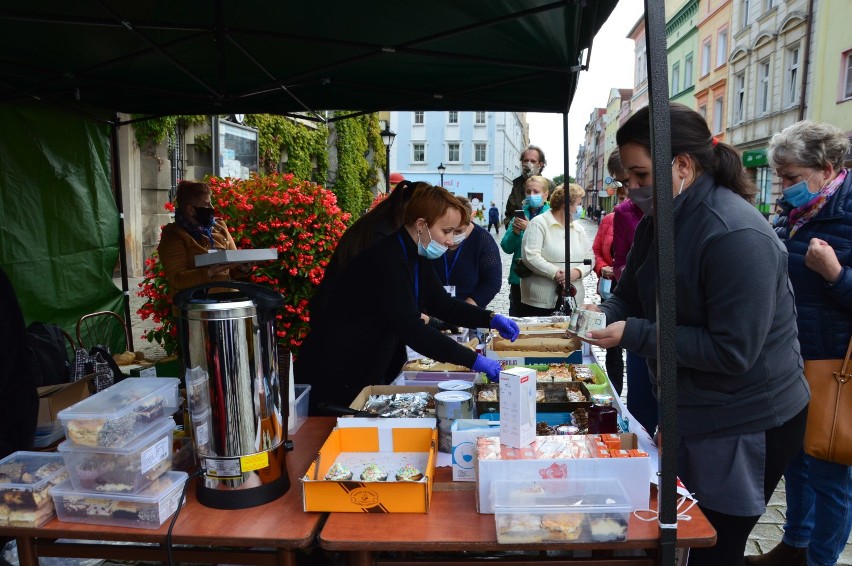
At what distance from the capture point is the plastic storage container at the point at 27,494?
164cm

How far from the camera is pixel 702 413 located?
1.82 meters

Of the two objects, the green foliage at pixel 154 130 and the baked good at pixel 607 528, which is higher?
the green foliage at pixel 154 130

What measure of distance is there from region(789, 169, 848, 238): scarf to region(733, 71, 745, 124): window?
87.1 feet

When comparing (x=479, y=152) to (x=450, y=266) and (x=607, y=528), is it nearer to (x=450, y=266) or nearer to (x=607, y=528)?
(x=450, y=266)

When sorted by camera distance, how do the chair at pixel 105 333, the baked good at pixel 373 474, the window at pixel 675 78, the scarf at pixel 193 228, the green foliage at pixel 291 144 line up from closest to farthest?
the baked good at pixel 373 474 → the scarf at pixel 193 228 → the chair at pixel 105 333 → the green foliage at pixel 291 144 → the window at pixel 675 78

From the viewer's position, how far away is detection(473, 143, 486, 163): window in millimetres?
45625

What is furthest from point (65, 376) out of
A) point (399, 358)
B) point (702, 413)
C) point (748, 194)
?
point (748, 194)

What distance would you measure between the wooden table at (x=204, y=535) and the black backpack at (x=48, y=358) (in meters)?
1.37

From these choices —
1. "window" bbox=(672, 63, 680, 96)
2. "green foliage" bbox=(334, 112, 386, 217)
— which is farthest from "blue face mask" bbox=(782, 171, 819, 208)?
"window" bbox=(672, 63, 680, 96)

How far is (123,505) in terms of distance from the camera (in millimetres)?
1612

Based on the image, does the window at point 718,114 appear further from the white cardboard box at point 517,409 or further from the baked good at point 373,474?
the baked good at point 373,474

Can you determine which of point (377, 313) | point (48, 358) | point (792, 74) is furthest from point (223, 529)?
point (792, 74)

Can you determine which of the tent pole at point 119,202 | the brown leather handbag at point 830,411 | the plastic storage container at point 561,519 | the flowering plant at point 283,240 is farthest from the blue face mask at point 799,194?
the tent pole at point 119,202

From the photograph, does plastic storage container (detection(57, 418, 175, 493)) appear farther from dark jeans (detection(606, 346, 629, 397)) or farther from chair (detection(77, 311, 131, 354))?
chair (detection(77, 311, 131, 354))
